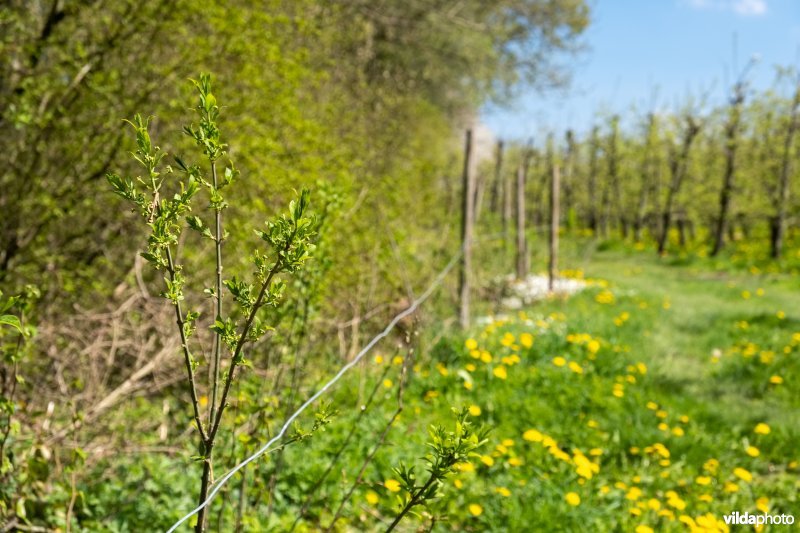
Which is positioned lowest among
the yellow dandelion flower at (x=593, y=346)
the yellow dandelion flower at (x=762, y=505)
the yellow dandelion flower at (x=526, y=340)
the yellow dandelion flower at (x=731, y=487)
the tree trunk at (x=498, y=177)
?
the yellow dandelion flower at (x=731, y=487)

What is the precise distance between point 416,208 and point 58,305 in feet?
19.7

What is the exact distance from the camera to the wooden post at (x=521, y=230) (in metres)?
9.95

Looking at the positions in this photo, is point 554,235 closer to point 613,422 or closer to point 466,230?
point 466,230

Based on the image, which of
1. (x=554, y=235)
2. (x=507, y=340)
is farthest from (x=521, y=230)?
(x=507, y=340)

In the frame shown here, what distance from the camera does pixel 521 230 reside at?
9.98 meters

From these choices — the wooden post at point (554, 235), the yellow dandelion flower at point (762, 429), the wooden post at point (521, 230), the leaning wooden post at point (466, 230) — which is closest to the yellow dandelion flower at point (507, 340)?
the leaning wooden post at point (466, 230)

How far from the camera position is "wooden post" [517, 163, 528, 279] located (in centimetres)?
995

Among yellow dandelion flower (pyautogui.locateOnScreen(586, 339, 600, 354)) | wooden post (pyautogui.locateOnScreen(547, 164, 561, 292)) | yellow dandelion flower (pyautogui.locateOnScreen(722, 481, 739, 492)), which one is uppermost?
wooden post (pyautogui.locateOnScreen(547, 164, 561, 292))

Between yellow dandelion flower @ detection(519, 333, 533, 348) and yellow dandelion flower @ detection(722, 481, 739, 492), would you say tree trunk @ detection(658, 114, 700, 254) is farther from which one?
yellow dandelion flower @ detection(722, 481, 739, 492)

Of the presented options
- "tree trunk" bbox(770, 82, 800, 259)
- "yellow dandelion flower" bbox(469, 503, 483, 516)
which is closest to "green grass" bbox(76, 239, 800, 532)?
"yellow dandelion flower" bbox(469, 503, 483, 516)

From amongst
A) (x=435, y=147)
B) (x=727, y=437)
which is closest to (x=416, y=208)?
(x=727, y=437)

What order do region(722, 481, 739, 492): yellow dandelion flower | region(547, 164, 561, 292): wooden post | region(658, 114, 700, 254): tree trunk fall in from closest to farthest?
1. region(722, 481, 739, 492): yellow dandelion flower
2. region(547, 164, 561, 292): wooden post
3. region(658, 114, 700, 254): tree trunk

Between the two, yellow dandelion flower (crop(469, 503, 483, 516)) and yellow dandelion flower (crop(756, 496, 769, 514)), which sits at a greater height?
yellow dandelion flower (crop(469, 503, 483, 516))

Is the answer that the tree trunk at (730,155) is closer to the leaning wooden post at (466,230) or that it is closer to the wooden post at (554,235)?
the wooden post at (554,235)
